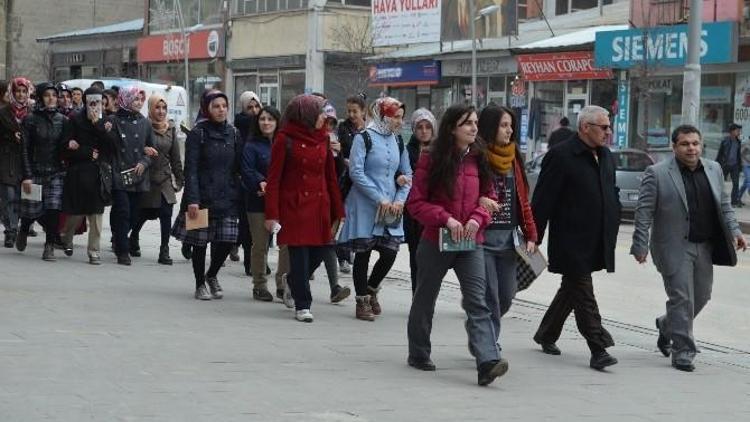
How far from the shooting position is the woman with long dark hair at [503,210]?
8.73 meters

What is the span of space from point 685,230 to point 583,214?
2.56 ft

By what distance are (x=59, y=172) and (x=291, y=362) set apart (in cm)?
677

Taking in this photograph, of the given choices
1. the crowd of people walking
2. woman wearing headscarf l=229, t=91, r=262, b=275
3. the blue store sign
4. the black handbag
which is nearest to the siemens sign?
the blue store sign

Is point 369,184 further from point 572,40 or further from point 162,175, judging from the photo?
point 572,40

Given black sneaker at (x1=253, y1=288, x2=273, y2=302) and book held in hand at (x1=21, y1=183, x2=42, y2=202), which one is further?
book held in hand at (x1=21, y1=183, x2=42, y2=202)

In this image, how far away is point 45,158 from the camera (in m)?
14.5

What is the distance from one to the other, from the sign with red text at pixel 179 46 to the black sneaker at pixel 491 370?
48557 millimetres

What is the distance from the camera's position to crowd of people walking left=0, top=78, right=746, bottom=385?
8375 millimetres

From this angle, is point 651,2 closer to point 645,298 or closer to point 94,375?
point 645,298

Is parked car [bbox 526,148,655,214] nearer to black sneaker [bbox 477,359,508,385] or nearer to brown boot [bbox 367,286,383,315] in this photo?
brown boot [bbox 367,286,383,315]

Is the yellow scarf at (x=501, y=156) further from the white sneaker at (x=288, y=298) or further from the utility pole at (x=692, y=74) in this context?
the utility pole at (x=692, y=74)

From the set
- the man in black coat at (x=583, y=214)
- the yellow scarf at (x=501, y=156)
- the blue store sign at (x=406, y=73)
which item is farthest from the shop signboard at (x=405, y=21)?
Result: the yellow scarf at (x=501, y=156)

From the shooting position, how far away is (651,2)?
109ft

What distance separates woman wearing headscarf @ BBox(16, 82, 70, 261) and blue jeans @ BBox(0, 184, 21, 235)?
20 cm
